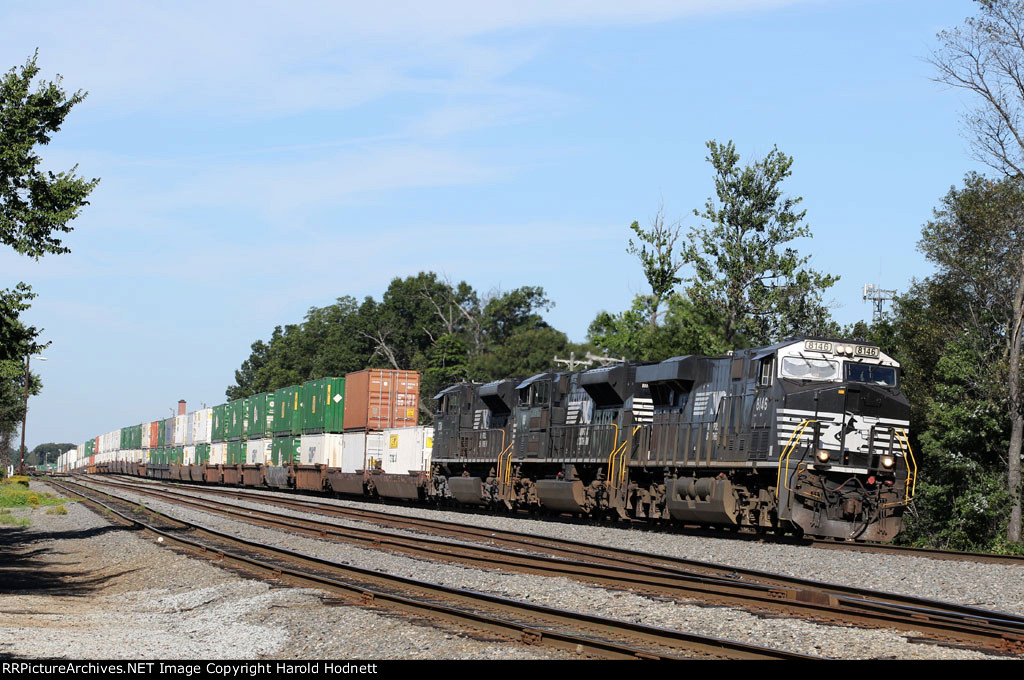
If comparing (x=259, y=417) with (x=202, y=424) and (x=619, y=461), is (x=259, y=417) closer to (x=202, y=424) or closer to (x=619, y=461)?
(x=202, y=424)

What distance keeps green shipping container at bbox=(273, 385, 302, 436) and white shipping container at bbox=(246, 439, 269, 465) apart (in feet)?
4.10

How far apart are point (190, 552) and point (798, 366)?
37.5 feet

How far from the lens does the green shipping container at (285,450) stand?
44531 mm

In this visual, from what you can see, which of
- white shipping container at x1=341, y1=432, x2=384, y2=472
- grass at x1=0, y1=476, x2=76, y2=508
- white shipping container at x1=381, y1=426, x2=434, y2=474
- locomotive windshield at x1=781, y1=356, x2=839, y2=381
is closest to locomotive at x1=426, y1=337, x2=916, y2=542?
locomotive windshield at x1=781, y1=356, x2=839, y2=381

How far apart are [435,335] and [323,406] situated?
62672mm

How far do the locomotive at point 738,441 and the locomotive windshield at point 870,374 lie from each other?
0.09 feet

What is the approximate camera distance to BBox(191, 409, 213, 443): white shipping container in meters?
61.0

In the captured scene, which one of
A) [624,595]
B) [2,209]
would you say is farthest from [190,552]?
[624,595]

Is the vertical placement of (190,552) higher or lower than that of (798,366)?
lower

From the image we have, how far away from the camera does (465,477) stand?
103 feet

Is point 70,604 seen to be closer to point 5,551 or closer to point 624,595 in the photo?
point 624,595

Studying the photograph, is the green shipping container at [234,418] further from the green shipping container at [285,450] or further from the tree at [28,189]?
the tree at [28,189]

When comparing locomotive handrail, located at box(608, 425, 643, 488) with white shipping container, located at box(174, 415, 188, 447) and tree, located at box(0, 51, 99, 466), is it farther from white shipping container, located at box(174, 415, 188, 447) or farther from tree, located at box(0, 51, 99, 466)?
white shipping container, located at box(174, 415, 188, 447)

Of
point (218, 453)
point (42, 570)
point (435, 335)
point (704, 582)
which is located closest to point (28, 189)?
point (42, 570)
